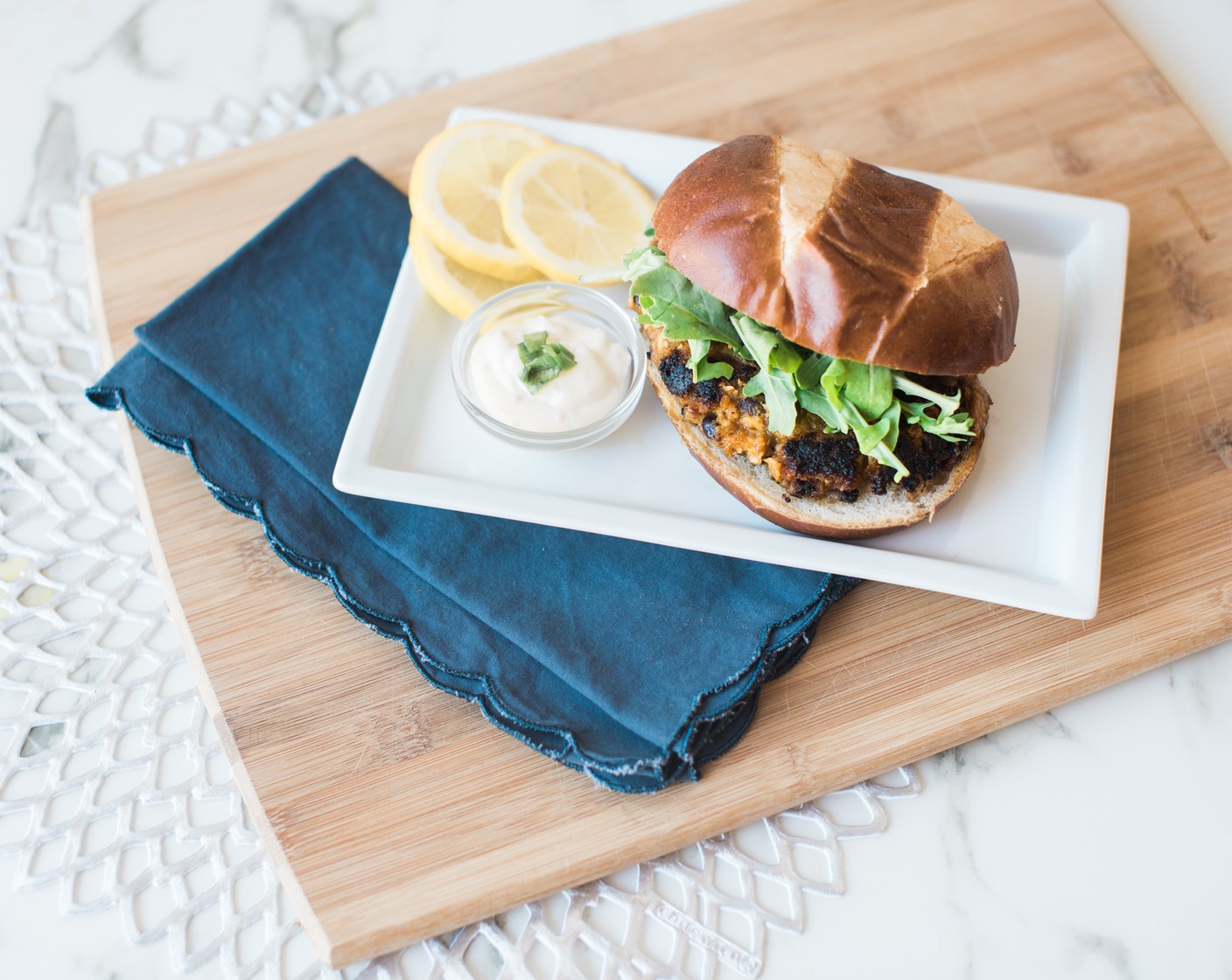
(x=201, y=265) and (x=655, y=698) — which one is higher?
(x=201, y=265)

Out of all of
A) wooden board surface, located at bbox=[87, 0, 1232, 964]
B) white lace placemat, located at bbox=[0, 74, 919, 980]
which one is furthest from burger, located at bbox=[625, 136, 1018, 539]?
white lace placemat, located at bbox=[0, 74, 919, 980]

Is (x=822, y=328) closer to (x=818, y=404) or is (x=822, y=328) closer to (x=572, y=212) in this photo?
(x=818, y=404)

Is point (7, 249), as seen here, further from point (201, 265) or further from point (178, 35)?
point (178, 35)

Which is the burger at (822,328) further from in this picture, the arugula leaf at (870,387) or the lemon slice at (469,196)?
the lemon slice at (469,196)

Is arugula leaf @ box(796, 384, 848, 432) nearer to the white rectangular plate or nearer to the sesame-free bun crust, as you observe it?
the sesame-free bun crust

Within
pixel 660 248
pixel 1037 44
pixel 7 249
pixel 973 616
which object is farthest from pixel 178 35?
pixel 973 616

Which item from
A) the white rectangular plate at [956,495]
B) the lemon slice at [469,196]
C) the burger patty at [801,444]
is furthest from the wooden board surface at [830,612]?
the lemon slice at [469,196]
